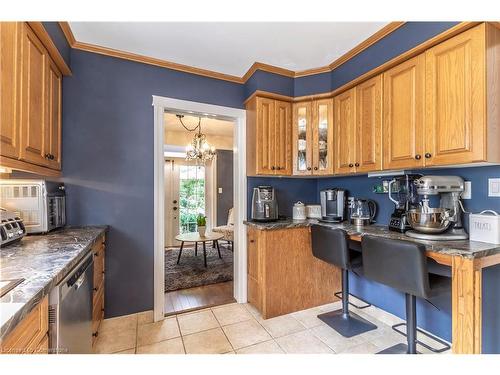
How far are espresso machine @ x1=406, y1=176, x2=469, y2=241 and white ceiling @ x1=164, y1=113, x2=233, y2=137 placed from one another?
10.0ft

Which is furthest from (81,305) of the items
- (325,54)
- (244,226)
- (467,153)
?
(325,54)

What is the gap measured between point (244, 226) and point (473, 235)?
1.86m

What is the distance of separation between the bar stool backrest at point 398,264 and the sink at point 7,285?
184cm

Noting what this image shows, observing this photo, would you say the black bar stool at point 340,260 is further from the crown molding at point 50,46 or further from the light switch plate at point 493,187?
the crown molding at point 50,46

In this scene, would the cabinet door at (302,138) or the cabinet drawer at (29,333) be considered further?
the cabinet door at (302,138)

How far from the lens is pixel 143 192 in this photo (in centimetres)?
224

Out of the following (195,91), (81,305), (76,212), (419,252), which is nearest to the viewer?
(81,305)

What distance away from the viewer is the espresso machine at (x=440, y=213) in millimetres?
1555

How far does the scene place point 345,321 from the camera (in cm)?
212

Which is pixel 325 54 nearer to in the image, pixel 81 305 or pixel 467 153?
pixel 467 153

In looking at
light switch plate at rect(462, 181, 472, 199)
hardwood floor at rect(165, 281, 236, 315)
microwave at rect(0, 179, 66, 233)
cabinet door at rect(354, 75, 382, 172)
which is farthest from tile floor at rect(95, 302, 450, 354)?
cabinet door at rect(354, 75, 382, 172)

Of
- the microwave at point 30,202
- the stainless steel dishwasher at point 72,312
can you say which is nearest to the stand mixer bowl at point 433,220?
the stainless steel dishwasher at point 72,312

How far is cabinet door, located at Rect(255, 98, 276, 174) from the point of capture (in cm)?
240

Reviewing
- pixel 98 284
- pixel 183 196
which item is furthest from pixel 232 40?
pixel 183 196
